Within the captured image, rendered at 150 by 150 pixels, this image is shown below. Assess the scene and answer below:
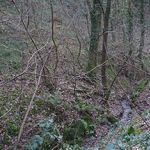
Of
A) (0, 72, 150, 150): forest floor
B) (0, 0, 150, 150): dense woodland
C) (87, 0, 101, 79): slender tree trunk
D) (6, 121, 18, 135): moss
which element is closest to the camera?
(0, 0, 150, 150): dense woodland

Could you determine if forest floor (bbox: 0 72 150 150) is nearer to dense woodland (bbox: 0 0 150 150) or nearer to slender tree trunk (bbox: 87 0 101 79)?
dense woodland (bbox: 0 0 150 150)

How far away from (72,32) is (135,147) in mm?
12450

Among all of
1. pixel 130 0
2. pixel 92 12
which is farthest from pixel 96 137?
pixel 130 0

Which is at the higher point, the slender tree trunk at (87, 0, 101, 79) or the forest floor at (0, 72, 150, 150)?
the slender tree trunk at (87, 0, 101, 79)

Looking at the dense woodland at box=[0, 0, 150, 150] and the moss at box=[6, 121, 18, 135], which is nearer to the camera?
the dense woodland at box=[0, 0, 150, 150]

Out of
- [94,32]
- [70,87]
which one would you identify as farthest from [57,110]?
[94,32]

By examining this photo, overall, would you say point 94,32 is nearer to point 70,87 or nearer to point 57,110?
point 70,87

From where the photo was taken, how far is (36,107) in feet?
37.7

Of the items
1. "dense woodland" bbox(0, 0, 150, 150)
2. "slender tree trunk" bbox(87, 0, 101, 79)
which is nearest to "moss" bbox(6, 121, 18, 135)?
"dense woodland" bbox(0, 0, 150, 150)

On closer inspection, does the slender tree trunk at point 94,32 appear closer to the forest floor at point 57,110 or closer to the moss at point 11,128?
the forest floor at point 57,110

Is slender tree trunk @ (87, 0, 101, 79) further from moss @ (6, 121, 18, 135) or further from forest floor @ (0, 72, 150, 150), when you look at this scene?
moss @ (6, 121, 18, 135)

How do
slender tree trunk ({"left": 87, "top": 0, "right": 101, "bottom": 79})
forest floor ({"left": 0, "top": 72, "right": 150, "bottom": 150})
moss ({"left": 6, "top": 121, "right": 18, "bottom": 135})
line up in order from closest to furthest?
forest floor ({"left": 0, "top": 72, "right": 150, "bottom": 150})
moss ({"left": 6, "top": 121, "right": 18, "bottom": 135})
slender tree trunk ({"left": 87, "top": 0, "right": 101, "bottom": 79})

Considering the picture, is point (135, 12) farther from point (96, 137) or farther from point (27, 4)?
point (96, 137)

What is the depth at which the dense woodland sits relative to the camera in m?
9.60
